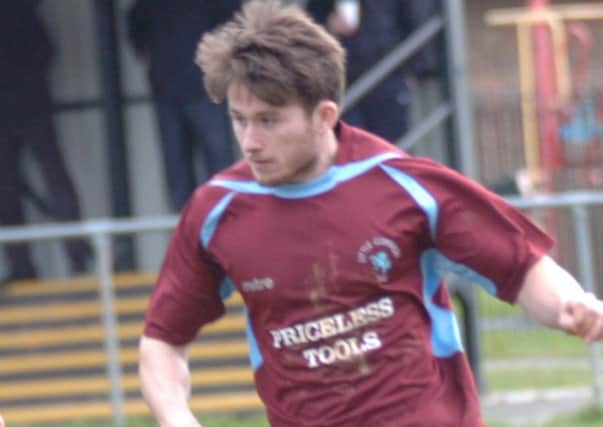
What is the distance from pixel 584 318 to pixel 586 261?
5.85 metres

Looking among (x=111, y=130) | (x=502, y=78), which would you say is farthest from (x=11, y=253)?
(x=502, y=78)

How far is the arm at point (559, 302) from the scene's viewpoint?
4.20 m

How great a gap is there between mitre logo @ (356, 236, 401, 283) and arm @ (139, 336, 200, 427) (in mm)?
632

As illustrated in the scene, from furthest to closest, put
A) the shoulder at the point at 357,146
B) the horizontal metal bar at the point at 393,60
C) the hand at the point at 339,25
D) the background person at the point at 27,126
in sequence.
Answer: the background person at the point at 27,126, the hand at the point at 339,25, the horizontal metal bar at the point at 393,60, the shoulder at the point at 357,146

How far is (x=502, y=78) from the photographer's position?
3078 cm

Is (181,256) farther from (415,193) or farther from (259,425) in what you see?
(259,425)

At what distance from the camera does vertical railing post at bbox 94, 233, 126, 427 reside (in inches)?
388

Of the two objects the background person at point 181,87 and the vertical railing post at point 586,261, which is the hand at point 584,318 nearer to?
the vertical railing post at point 586,261

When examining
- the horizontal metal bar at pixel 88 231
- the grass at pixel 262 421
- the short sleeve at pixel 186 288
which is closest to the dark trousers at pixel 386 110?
the horizontal metal bar at pixel 88 231

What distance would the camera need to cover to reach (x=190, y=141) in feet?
36.3

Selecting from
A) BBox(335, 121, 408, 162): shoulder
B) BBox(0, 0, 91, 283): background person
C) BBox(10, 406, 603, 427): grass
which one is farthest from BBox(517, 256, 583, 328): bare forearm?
BBox(0, 0, 91, 283): background person

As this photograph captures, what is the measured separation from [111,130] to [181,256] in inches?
271

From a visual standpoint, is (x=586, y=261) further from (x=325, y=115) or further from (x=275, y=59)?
(x=275, y=59)

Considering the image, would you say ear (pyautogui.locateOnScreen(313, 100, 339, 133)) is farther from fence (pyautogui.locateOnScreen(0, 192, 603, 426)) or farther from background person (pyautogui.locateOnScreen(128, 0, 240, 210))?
background person (pyautogui.locateOnScreen(128, 0, 240, 210))
